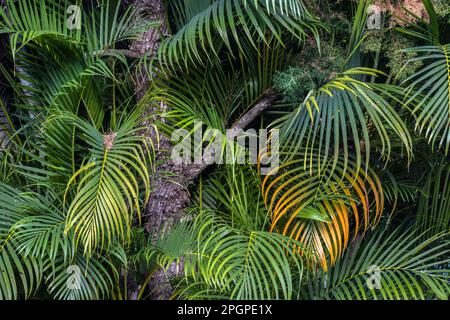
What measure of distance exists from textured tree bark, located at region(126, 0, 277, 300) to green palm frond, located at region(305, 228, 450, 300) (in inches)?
31.3

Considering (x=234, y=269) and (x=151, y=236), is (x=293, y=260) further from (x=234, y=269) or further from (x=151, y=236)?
(x=151, y=236)

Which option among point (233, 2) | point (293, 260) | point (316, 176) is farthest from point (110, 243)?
point (233, 2)

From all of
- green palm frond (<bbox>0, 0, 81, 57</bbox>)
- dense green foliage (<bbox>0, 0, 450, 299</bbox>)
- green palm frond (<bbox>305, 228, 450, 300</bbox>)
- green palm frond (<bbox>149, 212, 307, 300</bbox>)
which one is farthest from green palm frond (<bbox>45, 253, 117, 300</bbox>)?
green palm frond (<bbox>0, 0, 81, 57</bbox>)

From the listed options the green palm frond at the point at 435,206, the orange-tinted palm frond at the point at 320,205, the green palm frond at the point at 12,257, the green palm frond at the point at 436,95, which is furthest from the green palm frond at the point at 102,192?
the green palm frond at the point at 435,206

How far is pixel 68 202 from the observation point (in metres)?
2.99

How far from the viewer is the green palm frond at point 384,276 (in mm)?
2623

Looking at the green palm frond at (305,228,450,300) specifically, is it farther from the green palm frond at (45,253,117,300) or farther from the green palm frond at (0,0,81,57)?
the green palm frond at (0,0,81,57)

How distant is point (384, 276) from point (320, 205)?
1.40 feet

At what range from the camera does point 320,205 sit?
2.83 meters

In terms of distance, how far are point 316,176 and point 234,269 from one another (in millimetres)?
639

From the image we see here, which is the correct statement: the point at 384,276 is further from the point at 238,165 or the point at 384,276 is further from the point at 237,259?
the point at 238,165

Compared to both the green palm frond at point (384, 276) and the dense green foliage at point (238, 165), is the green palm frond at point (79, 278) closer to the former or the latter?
→ the dense green foliage at point (238, 165)

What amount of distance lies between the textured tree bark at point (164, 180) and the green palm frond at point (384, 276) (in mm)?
794
